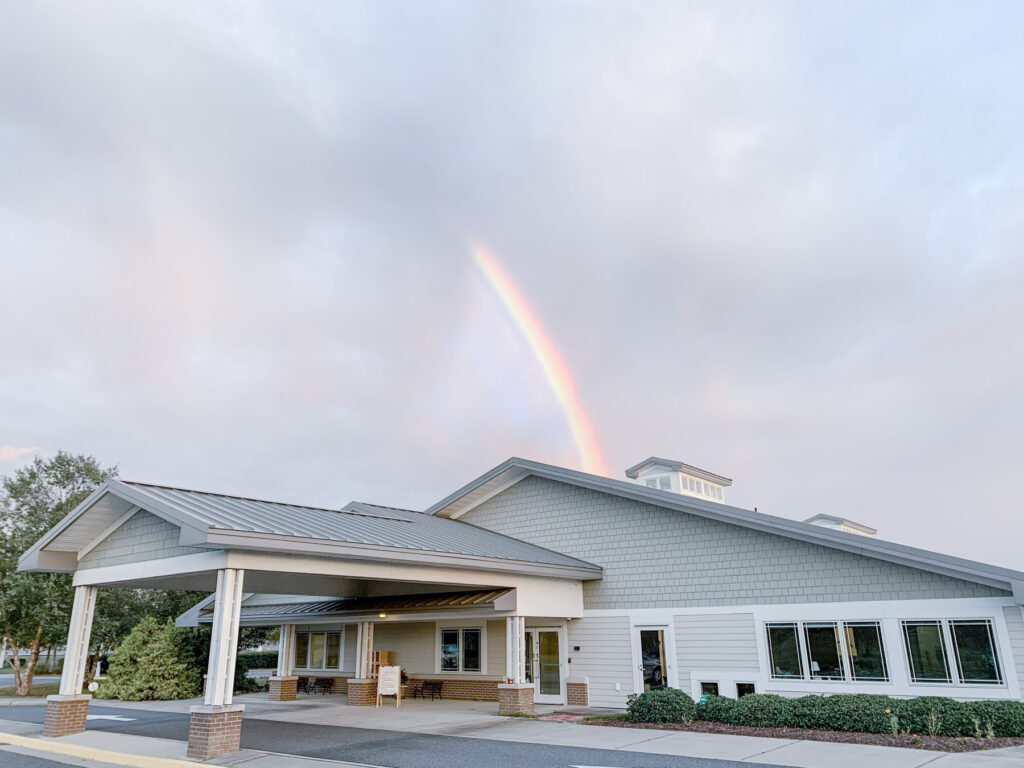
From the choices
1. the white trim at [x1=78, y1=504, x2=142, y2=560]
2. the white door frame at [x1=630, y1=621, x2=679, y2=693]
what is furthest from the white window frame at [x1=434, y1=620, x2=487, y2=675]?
the white trim at [x1=78, y1=504, x2=142, y2=560]

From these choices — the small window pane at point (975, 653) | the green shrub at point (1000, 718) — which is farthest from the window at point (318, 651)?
the green shrub at point (1000, 718)

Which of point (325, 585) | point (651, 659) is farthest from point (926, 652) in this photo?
point (325, 585)

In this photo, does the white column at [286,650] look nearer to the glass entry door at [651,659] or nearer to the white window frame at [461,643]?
the white window frame at [461,643]

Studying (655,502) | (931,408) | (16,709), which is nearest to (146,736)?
(16,709)

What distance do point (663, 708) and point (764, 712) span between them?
72.6 inches

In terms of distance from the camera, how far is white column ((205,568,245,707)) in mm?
11180

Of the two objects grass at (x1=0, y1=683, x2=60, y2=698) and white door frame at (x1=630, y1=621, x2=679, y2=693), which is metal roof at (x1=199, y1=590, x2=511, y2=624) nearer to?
white door frame at (x1=630, y1=621, x2=679, y2=693)

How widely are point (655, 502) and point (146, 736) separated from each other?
11.8 m

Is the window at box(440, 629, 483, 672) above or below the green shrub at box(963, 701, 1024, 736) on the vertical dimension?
above

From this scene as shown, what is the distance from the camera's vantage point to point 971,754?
9891mm

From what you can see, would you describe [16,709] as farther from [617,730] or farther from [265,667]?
[617,730]

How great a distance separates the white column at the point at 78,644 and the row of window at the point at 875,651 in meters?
14.1

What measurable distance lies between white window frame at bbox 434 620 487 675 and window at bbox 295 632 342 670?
446cm

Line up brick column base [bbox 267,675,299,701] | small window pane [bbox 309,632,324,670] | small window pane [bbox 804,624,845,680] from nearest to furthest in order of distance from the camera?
small window pane [bbox 804,624,845,680] → brick column base [bbox 267,675,299,701] → small window pane [bbox 309,632,324,670]
